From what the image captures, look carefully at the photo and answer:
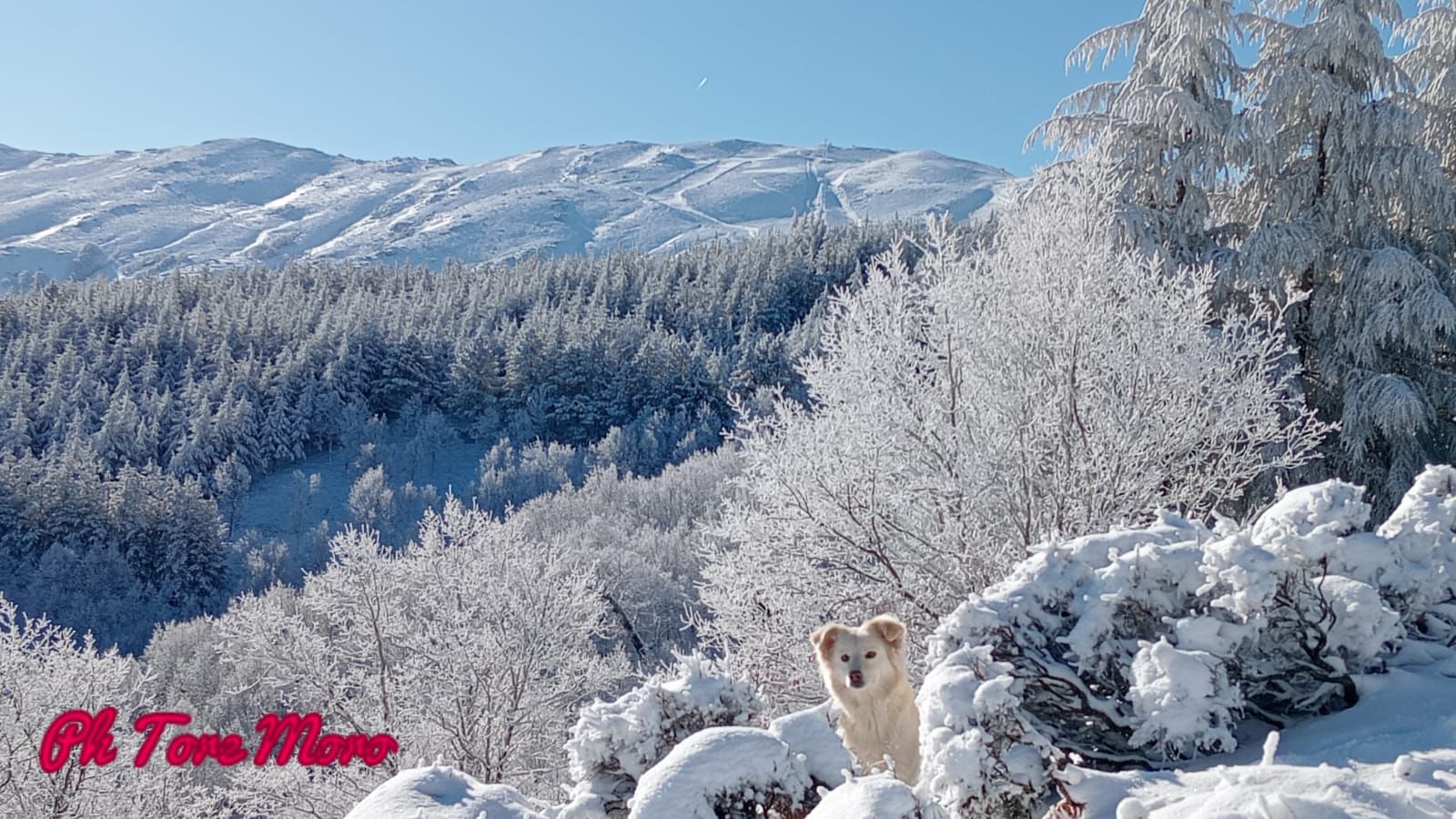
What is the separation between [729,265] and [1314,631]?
277 ft

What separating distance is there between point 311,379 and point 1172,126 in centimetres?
6756

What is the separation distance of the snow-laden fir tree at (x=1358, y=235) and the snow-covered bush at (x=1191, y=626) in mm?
7384

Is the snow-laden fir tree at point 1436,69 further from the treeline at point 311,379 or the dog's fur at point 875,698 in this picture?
the treeline at point 311,379

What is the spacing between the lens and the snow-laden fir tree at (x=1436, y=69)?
12.2 meters

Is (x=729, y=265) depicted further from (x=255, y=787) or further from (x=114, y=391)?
(x=255, y=787)

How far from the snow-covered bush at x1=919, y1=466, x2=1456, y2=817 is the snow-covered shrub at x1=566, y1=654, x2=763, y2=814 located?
94 cm

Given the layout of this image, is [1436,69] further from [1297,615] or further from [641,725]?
[641,725]

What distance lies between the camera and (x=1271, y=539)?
13.8 feet

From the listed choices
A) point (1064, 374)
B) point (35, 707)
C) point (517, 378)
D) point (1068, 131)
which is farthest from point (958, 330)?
point (517, 378)

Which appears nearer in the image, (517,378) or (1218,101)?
(1218,101)

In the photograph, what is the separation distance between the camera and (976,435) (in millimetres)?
9062

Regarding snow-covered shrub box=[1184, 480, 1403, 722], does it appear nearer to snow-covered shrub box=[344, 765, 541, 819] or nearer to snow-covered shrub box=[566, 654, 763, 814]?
snow-covered shrub box=[566, 654, 763, 814]

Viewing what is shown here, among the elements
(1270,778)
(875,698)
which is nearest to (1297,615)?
(1270,778)

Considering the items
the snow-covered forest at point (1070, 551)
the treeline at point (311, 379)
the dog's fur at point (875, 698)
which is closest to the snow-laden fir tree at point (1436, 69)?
the snow-covered forest at point (1070, 551)
